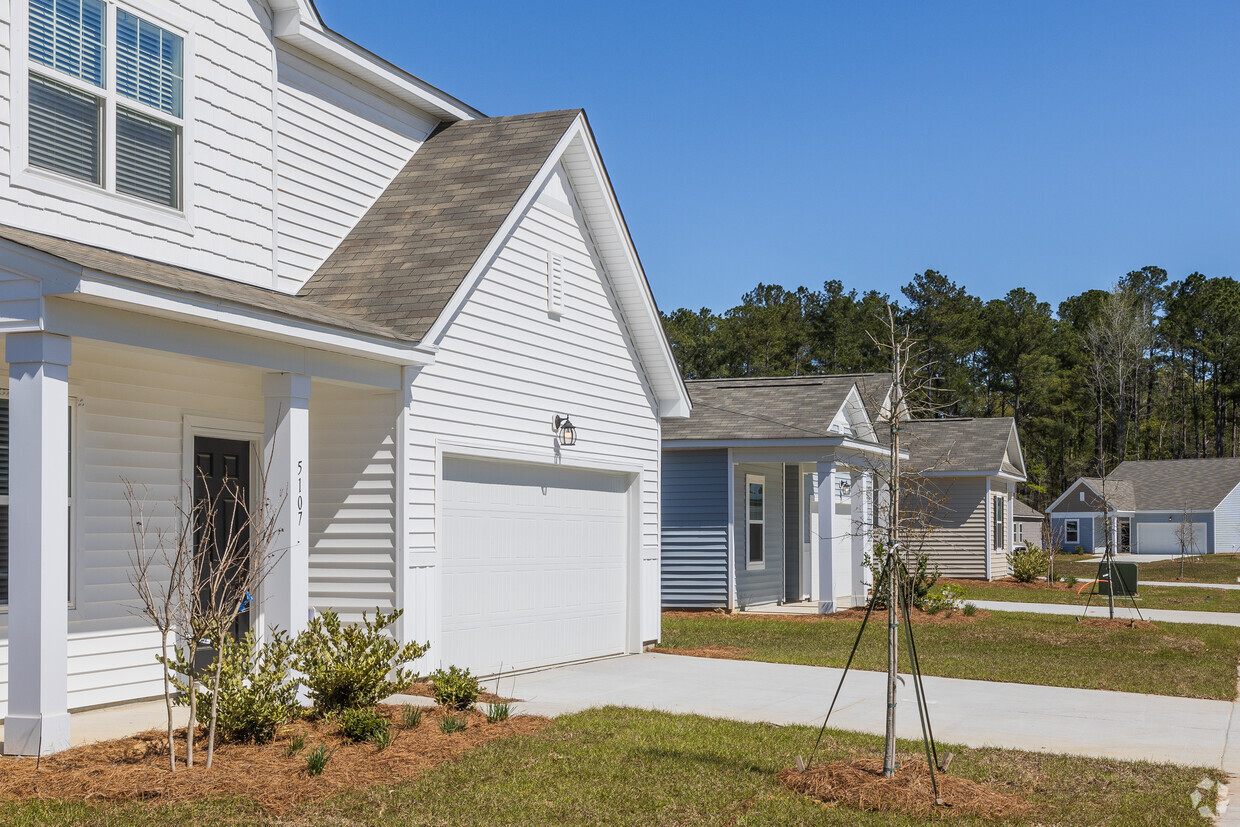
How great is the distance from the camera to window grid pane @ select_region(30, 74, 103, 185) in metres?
8.72

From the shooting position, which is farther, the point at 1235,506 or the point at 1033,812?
the point at 1235,506

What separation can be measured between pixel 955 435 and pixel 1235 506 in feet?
104

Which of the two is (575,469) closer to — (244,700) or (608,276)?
(608,276)

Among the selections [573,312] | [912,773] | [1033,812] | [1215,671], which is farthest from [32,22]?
[1215,671]

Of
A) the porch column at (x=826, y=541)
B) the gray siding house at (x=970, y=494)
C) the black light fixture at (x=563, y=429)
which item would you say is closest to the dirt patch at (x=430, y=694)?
the black light fixture at (x=563, y=429)

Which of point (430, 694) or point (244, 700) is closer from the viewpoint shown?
point (244, 700)

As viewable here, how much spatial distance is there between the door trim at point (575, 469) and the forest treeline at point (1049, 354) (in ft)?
158

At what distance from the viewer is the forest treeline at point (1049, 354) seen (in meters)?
68.2

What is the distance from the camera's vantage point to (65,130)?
897 centimetres

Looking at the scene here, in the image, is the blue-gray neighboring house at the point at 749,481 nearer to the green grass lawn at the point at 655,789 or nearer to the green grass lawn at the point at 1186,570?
the green grass lawn at the point at 655,789

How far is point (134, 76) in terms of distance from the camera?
960cm

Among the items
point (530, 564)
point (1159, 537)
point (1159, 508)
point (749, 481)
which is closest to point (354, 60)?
point (530, 564)

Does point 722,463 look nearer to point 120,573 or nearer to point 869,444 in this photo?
point 869,444

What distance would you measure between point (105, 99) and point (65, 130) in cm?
49
